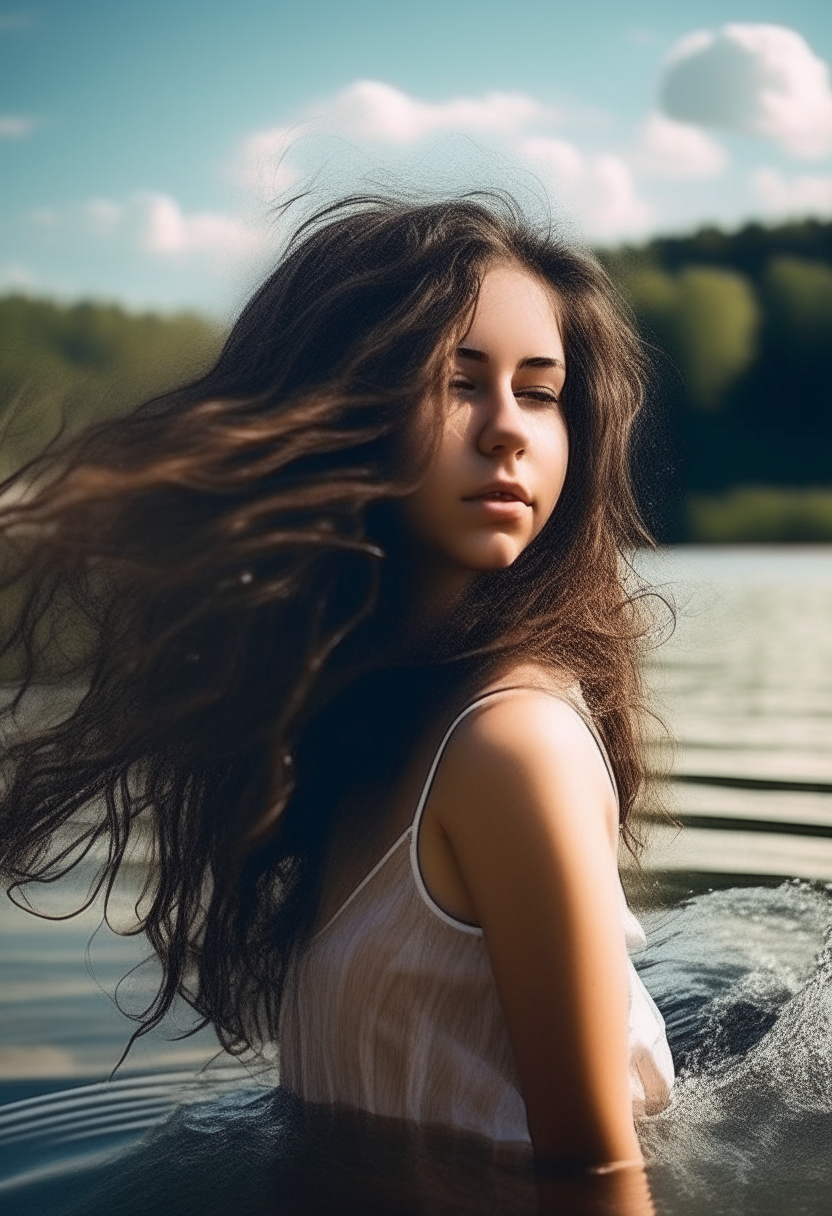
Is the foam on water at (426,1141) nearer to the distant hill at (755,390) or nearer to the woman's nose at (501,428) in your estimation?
the woman's nose at (501,428)

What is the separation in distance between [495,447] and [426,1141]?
898mm

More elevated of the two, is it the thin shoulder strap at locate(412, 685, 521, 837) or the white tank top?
the thin shoulder strap at locate(412, 685, 521, 837)

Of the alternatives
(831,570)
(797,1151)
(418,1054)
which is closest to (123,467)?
(418,1054)

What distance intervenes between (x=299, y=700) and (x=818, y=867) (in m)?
2.97

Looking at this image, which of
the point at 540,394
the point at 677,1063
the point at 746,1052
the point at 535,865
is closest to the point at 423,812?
the point at 535,865

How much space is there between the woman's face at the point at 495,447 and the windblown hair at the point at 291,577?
0.11ft

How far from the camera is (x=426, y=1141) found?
2.05 meters

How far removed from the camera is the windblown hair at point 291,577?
6.62ft

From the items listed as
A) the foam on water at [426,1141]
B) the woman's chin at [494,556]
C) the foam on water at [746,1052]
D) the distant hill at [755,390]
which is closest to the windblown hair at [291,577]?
the woman's chin at [494,556]

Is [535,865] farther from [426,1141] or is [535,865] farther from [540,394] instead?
[540,394]

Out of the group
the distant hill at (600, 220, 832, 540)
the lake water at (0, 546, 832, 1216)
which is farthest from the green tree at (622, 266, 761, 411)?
the lake water at (0, 546, 832, 1216)

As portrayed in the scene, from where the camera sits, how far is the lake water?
2123 mm

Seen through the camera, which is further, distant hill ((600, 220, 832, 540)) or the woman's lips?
distant hill ((600, 220, 832, 540))

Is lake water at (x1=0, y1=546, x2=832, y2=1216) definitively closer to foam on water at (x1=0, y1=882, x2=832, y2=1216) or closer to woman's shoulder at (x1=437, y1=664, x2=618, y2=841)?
foam on water at (x1=0, y1=882, x2=832, y2=1216)
